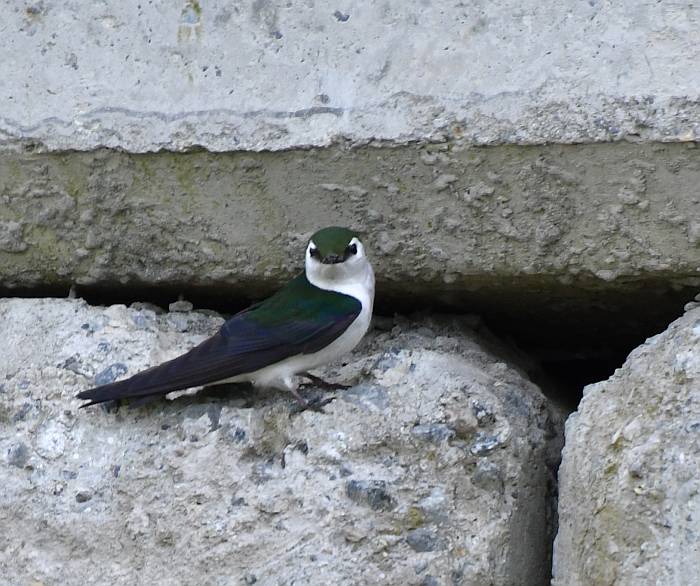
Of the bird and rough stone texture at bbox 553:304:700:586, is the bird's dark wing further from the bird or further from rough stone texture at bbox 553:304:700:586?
rough stone texture at bbox 553:304:700:586

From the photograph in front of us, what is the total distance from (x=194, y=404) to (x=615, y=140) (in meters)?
0.84

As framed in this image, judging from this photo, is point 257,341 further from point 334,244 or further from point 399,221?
point 399,221

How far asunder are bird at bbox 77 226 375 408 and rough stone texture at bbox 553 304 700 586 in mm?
488

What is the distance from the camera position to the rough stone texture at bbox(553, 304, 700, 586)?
1910 mm

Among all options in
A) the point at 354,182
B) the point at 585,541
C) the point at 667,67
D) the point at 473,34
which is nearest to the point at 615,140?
the point at 667,67

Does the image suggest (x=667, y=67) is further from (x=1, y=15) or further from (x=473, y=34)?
(x=1, y=15)

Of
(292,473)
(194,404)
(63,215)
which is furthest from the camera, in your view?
(63,215)

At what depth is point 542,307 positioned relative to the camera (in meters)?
2.59

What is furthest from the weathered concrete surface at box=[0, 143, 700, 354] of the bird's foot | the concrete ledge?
the bird's foot

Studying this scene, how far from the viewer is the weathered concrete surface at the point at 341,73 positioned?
2.21 m

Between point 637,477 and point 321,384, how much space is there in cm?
66

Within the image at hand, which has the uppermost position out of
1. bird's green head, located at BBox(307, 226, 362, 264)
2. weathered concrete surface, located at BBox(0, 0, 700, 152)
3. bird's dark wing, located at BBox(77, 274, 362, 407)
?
weathered concrete surface, located at BBox(0, 0, 700, 152)

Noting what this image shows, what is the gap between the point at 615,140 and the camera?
2209 mm

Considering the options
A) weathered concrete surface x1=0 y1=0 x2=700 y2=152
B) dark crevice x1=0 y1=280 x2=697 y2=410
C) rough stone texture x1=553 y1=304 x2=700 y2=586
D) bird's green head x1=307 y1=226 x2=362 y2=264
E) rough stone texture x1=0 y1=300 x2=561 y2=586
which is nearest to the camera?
rough stone texture x1=553 y1=304 x2=700 y2=586
